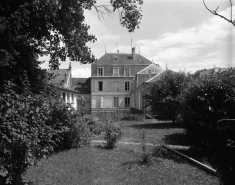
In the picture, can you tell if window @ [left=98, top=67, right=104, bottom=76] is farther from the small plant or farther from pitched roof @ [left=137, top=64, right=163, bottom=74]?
the small plant

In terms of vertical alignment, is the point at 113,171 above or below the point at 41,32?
below

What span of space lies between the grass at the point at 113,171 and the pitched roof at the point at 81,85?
34.6 meters

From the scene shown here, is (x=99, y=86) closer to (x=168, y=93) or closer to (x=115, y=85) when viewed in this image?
(x=115, y=85)

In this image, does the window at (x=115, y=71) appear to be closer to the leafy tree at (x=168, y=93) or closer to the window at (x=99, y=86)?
the window at (x=99, y=86)

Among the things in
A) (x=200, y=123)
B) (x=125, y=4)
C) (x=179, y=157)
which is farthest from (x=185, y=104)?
(x=125, y=4)

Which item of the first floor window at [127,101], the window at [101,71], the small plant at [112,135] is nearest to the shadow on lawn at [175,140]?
the small plant at [112,135]

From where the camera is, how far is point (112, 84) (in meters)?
38.3

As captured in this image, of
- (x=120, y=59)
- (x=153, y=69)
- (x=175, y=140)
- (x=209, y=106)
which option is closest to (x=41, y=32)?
(x=209, y=106)

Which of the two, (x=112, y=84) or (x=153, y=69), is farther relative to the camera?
(x=112, y=84)

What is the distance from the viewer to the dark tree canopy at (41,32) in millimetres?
4234

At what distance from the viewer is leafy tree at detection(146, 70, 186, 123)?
1523 cm

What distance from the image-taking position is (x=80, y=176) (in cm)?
541

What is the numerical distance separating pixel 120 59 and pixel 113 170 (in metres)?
35.0

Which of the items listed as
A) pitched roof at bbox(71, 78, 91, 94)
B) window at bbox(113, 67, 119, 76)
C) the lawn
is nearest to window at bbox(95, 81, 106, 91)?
window at bbox(113, 67, 119, 76)
